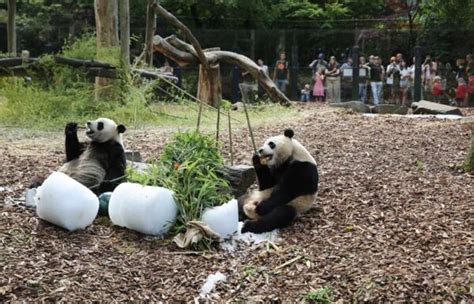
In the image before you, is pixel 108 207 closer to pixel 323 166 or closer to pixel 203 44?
pixel 323 166

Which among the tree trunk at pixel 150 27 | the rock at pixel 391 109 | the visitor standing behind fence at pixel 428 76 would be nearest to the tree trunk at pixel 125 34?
the tree trunk at pixel 150 27

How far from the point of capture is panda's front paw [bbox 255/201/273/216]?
5133mm

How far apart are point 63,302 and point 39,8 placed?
20821 millimetres

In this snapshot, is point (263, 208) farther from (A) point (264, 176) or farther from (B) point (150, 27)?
(B) point (150, 27)

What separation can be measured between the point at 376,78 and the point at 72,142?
45.7 feet

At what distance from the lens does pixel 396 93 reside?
18.3 metres

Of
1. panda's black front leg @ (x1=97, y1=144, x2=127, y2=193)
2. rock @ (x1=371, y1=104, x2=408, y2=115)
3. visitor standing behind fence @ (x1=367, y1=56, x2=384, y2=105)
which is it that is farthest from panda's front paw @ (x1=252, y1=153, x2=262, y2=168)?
visitor standing behind fence @ (x1=367, y1=56, x2=384, y2=105)

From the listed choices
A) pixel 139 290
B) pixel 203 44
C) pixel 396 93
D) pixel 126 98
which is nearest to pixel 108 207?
pixel 139 290

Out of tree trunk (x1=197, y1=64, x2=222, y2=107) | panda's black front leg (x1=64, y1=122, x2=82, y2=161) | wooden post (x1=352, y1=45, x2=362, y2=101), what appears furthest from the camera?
wooden post (x1=352, y1=45, x2=362, y2=101)

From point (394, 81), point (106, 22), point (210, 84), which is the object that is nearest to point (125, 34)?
point (106, 22)

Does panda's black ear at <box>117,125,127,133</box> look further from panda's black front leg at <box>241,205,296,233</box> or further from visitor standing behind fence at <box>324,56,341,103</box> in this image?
visitor standing behind fence at <box>324,56,341,103</box>

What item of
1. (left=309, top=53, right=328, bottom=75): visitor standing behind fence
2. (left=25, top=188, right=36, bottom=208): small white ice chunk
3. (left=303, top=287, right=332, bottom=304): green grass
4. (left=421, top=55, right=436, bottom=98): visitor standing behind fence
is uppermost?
(left=309, top=53, right=328, bottom=75): visitor standing behind fence

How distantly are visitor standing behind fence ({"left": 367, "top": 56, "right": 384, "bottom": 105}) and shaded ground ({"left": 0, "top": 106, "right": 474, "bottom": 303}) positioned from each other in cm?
1195

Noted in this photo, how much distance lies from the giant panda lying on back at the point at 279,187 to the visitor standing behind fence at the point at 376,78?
13.2 meters
